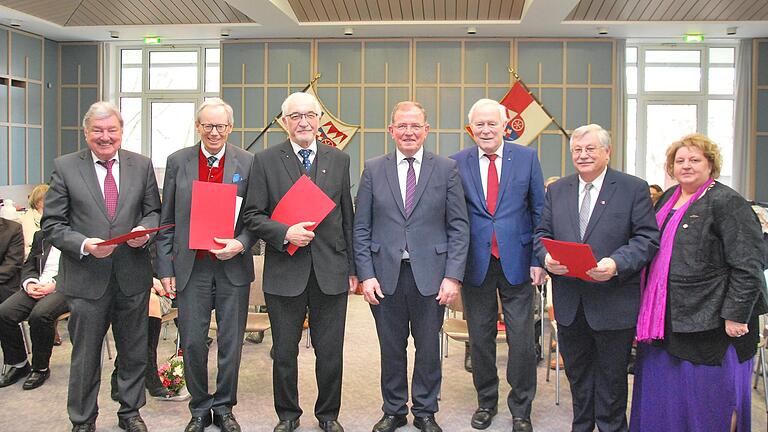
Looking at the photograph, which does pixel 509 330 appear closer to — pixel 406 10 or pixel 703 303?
pixel 703 303

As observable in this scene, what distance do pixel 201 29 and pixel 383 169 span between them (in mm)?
6392

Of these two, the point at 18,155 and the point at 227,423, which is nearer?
the point at 227,423

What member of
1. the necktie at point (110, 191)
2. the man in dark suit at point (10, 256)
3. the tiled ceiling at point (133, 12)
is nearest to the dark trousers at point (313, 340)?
the necktie at point (110, 191)

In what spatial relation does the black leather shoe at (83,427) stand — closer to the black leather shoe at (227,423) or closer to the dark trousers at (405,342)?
the black leather shoe at (227,423)

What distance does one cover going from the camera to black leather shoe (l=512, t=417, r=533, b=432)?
335 centimetres

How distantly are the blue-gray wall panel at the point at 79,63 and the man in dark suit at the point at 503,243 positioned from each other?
809cm

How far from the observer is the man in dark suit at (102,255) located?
317 cm

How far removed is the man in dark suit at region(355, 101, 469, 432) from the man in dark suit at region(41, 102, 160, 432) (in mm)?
1065

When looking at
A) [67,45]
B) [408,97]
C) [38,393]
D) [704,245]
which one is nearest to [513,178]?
[704,245]

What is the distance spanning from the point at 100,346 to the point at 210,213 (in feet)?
2.93

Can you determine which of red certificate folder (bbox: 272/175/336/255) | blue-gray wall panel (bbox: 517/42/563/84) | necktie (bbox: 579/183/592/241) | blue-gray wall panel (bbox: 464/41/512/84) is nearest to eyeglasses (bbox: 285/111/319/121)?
red certificate folder (bbox: 272/175/336/255)

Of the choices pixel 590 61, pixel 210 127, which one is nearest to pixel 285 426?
pixel 210 127

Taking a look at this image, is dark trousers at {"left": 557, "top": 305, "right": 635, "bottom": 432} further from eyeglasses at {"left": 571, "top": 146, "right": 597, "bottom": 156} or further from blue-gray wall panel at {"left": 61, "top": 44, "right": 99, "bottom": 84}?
blue-gray wall panel at {"left": 61, "top": 44, "right": 99, "bottom": 84}

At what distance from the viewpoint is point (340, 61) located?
9367 mm
